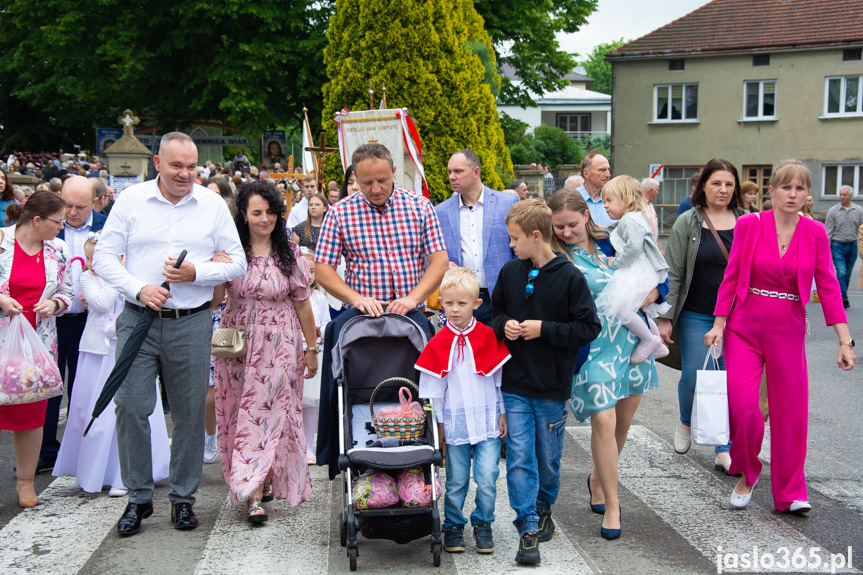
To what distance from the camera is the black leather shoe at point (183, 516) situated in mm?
5020

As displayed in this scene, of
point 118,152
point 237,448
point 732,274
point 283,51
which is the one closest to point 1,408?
point 237,448

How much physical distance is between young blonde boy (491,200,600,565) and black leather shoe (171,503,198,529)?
6.64 ft

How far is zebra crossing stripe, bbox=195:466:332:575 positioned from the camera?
444cm

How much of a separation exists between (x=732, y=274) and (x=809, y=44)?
34.0 m

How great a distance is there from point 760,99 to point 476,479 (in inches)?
1414

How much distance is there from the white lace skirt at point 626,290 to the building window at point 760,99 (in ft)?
113

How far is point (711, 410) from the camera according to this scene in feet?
17.2

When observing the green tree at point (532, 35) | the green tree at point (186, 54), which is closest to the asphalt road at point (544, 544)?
the green tree at point (186, 54)

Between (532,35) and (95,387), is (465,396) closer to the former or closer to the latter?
(95,387)

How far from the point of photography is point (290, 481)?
210 inches

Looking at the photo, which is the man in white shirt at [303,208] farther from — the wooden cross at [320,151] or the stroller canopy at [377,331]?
the stroller canopy at [377,331]

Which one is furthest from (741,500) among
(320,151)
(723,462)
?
(320,151)

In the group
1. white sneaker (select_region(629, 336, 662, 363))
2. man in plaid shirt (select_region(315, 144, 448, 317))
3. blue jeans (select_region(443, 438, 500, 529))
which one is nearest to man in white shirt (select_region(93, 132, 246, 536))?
man in plaid shirt (select_region(315, 144, 448, 317))

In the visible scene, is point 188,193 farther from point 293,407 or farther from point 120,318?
point 293,407
